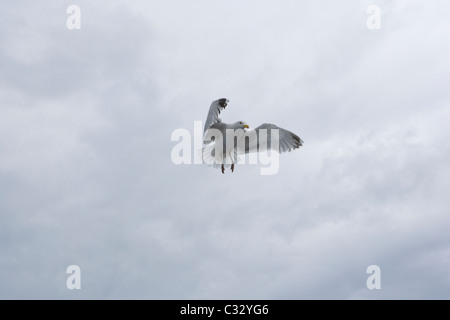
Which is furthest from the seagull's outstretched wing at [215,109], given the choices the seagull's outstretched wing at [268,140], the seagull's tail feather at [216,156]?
the seagull's outstretched wing at [268,140]

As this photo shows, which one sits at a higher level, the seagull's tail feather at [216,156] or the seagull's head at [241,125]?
the seagull's head at [241,125]

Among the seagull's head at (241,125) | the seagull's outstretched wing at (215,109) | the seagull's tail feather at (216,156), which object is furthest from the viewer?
the seagull's outstretched wing at (215,109)

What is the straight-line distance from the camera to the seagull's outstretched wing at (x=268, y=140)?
76.7 ft

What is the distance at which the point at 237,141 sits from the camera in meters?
23.5

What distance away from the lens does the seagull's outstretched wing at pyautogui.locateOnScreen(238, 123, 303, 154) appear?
23.4m

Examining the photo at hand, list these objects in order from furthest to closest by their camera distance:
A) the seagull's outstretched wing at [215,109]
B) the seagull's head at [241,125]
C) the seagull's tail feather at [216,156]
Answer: the seagull's outstretched wing at [215,109], the seagull's tail feather at [216,156], the seagull's head at [241,125]

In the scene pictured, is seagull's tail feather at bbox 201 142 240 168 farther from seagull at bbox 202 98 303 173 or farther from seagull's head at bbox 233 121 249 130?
seagull's head at bbox 233 121 249 130

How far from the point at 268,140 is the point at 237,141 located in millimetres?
956

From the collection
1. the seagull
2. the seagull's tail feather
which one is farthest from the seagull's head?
the seagull's tail feather

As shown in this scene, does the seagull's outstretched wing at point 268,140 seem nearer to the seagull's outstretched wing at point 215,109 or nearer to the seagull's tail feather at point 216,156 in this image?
the seagull's tail feather at point 216,156

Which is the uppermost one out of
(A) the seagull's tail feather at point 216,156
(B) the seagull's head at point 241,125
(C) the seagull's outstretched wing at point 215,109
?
(C) the seagull's outstretched wing at point 215,109

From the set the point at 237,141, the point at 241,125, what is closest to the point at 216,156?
the point at 237,141
